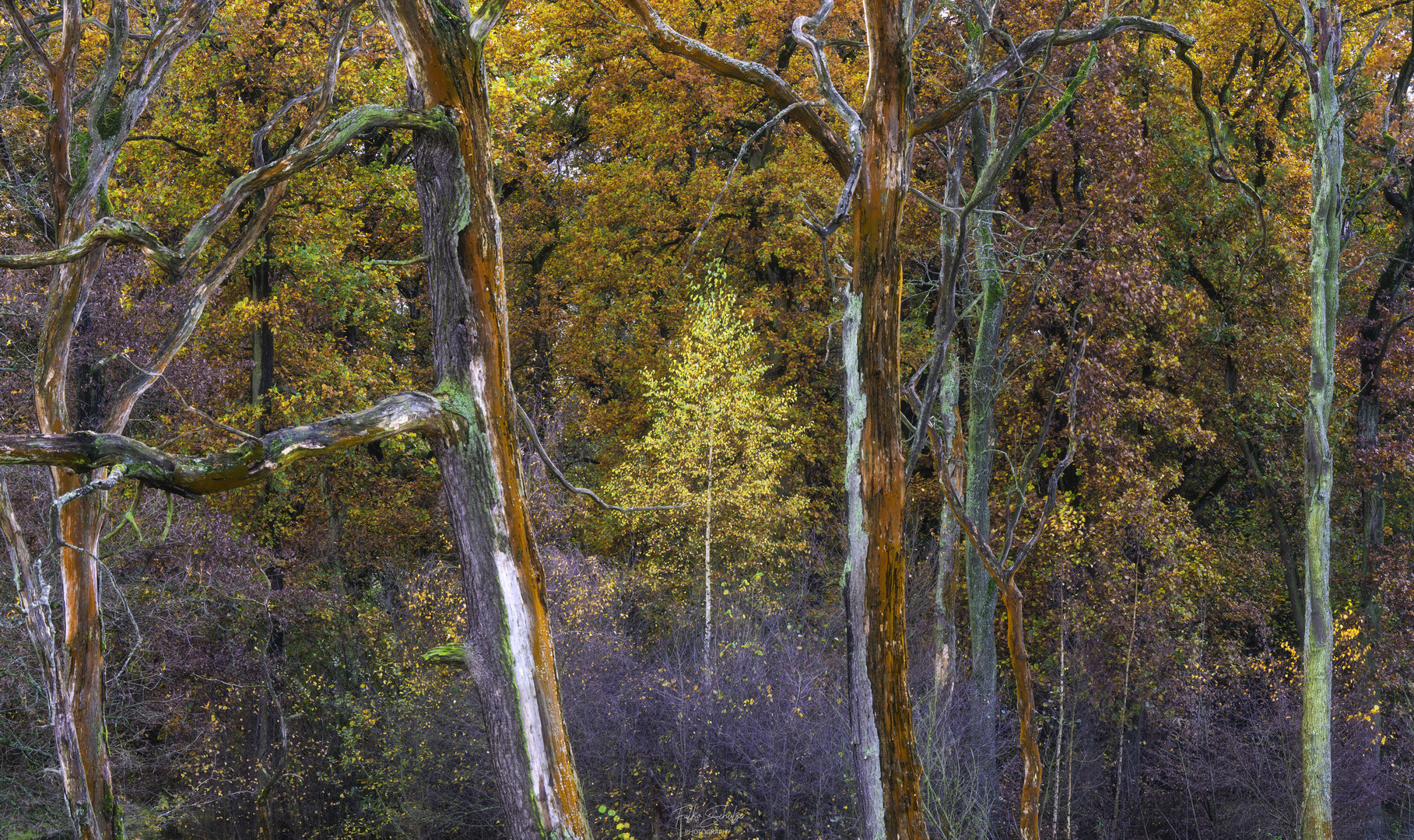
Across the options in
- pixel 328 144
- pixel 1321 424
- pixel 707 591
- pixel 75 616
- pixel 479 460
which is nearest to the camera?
pixel 328 144

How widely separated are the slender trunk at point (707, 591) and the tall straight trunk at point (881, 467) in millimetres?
7615

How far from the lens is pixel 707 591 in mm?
14562

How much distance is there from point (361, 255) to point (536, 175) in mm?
4650

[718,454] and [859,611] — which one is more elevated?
[718,454]

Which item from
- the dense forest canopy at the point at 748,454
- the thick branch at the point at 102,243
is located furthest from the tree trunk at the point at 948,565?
the thick branch at the point at 102,243

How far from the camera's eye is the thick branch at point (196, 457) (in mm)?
3082

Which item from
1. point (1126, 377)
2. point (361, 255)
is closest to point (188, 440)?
point (361, 255)

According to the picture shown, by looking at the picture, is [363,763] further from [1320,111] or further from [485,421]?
[1320,111]

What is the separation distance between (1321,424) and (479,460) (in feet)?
29.1

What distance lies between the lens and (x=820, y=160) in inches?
730

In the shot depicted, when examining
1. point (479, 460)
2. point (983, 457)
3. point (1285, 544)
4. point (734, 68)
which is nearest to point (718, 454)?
point (983, 457)

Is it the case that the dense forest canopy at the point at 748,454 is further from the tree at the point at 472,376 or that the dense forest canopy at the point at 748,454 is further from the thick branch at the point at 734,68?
the tree at the point at 472,376

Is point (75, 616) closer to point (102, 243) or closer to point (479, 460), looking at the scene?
point (102, 243)

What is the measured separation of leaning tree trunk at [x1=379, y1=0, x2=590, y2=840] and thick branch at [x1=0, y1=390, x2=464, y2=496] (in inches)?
24.4
